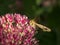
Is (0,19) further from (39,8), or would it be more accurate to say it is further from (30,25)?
(39,8)

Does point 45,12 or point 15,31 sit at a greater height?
point 15,31

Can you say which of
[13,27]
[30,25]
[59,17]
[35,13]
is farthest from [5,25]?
[59,17]

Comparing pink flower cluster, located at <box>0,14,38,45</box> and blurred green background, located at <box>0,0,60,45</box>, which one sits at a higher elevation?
pink flower cluster, located at <box>0,14,38,45</box>

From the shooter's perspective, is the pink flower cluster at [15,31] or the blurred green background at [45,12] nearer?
the pink flower cluster at [15,31]

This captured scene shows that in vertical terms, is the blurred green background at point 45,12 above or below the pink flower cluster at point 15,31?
below

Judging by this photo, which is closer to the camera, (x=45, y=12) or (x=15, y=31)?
(x=15, y=31)

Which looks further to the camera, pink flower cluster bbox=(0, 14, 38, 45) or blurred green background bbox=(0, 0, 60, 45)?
blurred green background bbox=(0, 0, 60, 45)
